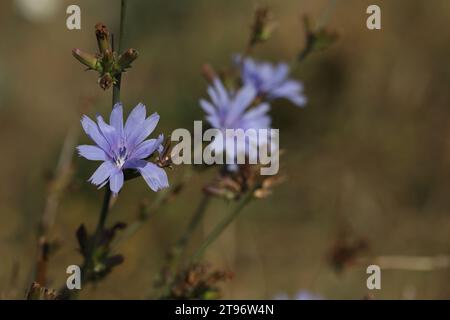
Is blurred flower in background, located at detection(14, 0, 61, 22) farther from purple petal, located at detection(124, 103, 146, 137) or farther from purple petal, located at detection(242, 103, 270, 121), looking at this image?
purple petal, located at detection(124, 103, 146, 137)

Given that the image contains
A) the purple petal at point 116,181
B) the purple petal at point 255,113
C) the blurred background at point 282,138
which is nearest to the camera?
the purple petal at point 116,181

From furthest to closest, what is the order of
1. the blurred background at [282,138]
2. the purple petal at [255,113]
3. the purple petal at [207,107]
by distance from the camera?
the blurred background at [282,138]
the purple petal at [255,113]
the purple petal at [207,107]

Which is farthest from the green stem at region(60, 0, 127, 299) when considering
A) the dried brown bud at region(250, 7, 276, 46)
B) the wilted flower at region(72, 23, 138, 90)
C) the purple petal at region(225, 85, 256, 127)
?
the dried brown bud at region(250, 7, 276, 46)

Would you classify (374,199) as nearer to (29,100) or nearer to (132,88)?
(132,88)

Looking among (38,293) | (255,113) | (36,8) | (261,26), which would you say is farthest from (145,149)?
(36,8)

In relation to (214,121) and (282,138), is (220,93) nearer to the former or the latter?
(214,121)

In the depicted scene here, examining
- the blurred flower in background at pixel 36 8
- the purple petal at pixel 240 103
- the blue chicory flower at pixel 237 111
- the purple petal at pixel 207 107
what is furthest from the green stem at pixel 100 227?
the blurred flower in background at pixel 36 8

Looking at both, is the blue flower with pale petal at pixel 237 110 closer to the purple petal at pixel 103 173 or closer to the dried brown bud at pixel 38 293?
the purple petal at pixel 103 173
